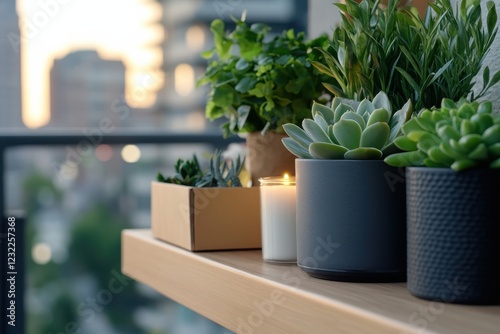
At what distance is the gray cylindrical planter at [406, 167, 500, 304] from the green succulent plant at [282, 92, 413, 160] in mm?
87

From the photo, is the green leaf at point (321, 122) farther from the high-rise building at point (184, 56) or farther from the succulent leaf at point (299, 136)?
the high-rise building at point (184, 56)

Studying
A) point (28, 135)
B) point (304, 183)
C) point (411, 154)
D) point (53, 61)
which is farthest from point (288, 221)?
point (53, 61)

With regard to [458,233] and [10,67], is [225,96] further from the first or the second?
[10,67]

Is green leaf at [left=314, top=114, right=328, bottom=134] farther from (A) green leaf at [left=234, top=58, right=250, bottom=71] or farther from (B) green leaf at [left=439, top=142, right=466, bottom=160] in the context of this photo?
(A) green leaf at [left=234, top=58, right=250, bottom=71]

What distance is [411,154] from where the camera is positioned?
2.27 feet

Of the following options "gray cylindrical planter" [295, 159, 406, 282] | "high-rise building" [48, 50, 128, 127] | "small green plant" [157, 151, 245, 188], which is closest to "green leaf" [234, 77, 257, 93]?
"small green plant" [157, 151, 245, 188]

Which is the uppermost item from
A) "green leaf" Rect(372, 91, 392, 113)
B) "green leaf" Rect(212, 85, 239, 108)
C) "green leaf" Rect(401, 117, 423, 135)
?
"green leaf" Rect(212, 85, 239, 108)

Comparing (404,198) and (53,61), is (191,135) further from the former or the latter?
(404,198)

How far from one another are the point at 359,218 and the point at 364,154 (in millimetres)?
64

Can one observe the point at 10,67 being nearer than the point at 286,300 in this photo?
No

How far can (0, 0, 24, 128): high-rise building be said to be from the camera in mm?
1831

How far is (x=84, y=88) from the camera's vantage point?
102 inches

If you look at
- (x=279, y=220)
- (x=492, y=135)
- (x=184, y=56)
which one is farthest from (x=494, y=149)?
(x=184, y=56)

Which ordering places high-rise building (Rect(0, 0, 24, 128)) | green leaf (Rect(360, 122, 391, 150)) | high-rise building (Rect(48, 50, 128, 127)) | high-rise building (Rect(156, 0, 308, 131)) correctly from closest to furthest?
green leaf (Rect(360, 122, 391, 150)) → high-rise building (Rect(0, 0, 24, 128)) → high-rise building (Rect(48, 50, 128, 127)) → high-rise building (Rect(156, 0, 308, 131))
